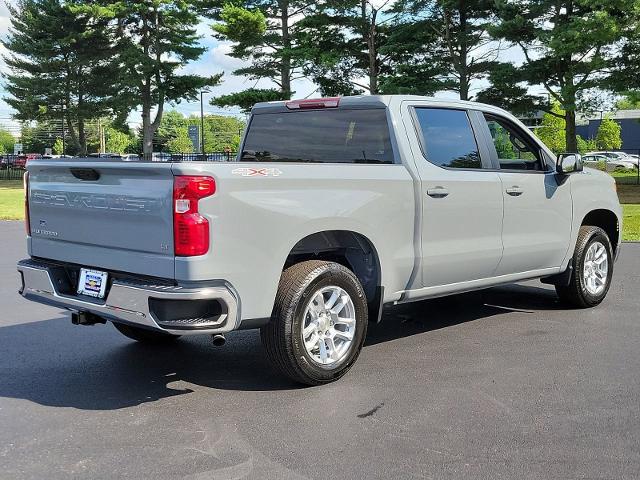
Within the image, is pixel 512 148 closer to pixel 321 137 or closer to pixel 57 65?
pixel 321 137

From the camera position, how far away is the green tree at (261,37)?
107 feet

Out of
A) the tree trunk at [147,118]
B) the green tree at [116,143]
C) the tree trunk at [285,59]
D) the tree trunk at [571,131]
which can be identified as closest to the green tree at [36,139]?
the green tree at [116,143]

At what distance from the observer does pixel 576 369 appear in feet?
16.6

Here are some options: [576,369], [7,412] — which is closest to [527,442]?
[576,369]

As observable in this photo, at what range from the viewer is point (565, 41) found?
2533 centimetres

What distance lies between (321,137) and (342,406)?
2344mm

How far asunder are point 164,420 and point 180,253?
39.6 inches

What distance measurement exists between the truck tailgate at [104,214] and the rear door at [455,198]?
2.09m

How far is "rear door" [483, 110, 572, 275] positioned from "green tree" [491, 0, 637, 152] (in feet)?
62.7

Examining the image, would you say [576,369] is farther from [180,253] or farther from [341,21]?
[341,21]

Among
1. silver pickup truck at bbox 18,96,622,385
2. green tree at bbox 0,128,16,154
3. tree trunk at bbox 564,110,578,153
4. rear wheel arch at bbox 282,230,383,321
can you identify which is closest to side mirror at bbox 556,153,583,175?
silver pickup truck at bbox 18,96,622,385

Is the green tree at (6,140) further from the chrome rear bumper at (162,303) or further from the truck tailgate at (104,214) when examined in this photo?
the chrome rear bumper at (162,303)

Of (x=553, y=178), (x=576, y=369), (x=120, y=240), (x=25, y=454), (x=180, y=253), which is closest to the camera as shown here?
(x=25, y=454)

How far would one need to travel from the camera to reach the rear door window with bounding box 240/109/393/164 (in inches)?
213
